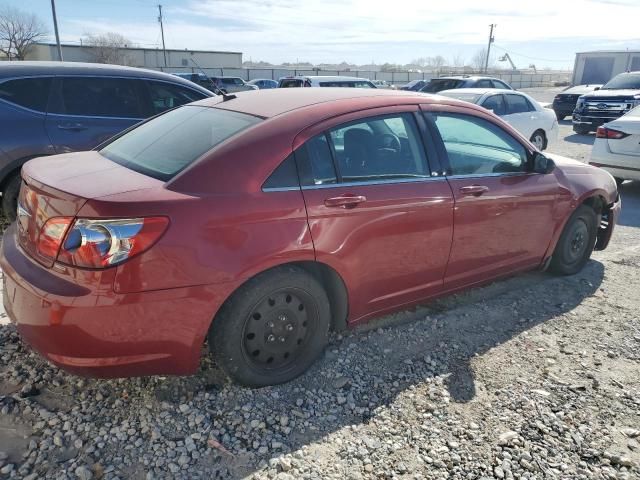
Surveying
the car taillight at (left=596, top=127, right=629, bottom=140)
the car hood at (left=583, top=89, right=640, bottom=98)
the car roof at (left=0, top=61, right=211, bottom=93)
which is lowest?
the car taillight at (left=596, top=127, right=629, bottom=140)

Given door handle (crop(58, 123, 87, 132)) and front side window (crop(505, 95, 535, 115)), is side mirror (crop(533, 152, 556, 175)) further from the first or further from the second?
front side window (crop(505, 95, 535, 115))

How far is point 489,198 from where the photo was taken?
3570mm

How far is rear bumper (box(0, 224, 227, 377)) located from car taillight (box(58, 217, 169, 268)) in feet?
0.23

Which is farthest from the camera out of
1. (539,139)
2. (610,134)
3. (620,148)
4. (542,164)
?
(539,139)

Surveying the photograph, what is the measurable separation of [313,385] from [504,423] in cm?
107

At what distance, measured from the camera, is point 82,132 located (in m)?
5.27

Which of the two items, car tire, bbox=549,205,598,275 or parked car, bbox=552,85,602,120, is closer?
car tire, bbox=549,205,598,275

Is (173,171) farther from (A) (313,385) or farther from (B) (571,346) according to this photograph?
(B) (571,346)

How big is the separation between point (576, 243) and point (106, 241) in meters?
4.02

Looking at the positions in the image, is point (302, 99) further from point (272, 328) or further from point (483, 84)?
point (483, 84)

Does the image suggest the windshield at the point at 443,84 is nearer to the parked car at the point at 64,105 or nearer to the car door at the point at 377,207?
the parked car at the point at 64,105

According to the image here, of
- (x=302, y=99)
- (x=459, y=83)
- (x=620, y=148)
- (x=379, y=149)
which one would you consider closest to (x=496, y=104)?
(x=620, y=148)

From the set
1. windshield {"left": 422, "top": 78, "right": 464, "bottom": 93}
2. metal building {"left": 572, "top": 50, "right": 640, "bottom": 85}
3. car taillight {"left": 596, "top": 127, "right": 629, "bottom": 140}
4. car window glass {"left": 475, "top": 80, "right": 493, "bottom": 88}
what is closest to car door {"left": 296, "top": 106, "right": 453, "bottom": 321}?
car taillight {"left": 596, "top": 127, "right": 629, "bottom": 140}

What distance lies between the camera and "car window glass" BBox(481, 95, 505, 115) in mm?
10155
